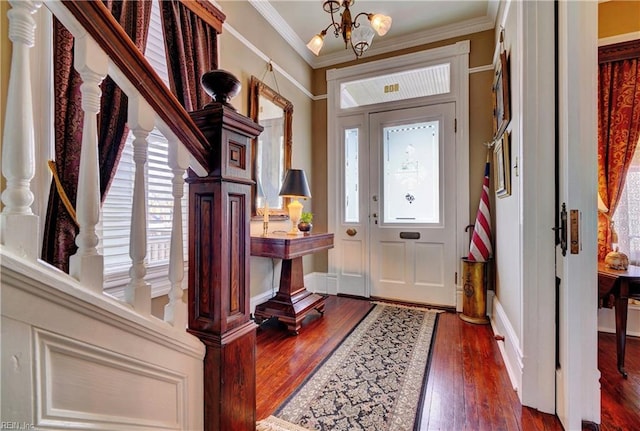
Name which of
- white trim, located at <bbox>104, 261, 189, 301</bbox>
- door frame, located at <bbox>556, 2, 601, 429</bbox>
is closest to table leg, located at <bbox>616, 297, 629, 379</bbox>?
door frame, located at <bbox>556, 2, 601, 429</bbox>

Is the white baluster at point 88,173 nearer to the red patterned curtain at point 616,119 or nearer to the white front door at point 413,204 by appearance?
the white front door at point 413,204

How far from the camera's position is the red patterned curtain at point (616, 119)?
7.76ft

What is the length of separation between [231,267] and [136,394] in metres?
0.38

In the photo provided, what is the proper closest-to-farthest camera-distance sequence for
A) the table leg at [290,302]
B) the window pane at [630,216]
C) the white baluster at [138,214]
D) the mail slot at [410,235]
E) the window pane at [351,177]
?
the white baluster at [138,214] < the window pane at [630,216] < the table leg at [290,302] < the mail slot at [410,235] < the window pane at [351,177]

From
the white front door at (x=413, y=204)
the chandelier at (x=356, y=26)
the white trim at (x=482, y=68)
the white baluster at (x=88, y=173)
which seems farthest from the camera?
the white front door at (x=413, y=204)

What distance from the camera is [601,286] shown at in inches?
76.5

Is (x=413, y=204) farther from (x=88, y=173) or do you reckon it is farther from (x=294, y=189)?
(x=88, y=173)

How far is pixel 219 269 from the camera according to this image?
0.87 metres

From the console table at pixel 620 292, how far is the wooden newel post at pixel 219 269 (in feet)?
7.54

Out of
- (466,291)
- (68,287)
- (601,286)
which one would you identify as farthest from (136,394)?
(466,291)

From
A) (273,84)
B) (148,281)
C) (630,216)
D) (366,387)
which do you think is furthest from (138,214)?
(630,216)

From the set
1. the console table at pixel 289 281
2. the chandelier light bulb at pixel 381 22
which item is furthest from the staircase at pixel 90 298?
the chandelier light bulb at pixel 381 22

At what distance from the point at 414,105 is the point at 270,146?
1706 mm

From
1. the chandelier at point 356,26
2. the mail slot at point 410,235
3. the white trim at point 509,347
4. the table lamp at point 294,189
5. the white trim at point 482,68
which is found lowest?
the white trim at point 509,347
